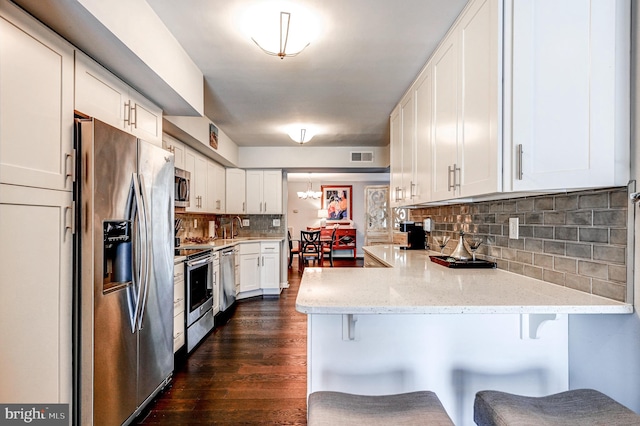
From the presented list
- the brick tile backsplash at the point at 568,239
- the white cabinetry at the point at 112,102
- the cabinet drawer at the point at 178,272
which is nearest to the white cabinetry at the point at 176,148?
the white cabinetry at the point at 112,102

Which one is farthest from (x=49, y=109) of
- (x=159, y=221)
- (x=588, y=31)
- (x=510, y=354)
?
(x=510, y=354)

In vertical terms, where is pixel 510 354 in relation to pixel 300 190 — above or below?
below

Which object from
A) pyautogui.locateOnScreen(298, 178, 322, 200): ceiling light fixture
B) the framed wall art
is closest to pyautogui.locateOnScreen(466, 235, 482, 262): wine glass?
pyautogui.locateOnScreen(298, 178, 322, 200): ceiling light fixture

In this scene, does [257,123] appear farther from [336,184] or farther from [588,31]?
[336,184]

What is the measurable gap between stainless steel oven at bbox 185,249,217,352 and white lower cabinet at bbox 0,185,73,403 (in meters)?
1.46

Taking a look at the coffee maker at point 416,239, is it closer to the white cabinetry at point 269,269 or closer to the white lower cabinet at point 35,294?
the white cabinetry at point 269,269

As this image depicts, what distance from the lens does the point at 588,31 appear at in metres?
1.19

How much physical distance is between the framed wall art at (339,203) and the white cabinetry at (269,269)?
4.84 meters

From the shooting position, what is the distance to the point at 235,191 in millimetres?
5387

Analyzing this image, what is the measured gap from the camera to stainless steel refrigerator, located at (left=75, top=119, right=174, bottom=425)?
5.23 feet

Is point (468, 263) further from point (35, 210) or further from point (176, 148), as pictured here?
point (176, 148)

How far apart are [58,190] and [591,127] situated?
2186 mm

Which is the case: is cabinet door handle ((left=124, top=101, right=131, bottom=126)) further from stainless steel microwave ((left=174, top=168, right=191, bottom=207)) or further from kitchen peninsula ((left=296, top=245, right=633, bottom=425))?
kitchen peninsula ((left=296, top=245, right=633, bottom=425))

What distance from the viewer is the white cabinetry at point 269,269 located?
512cm
